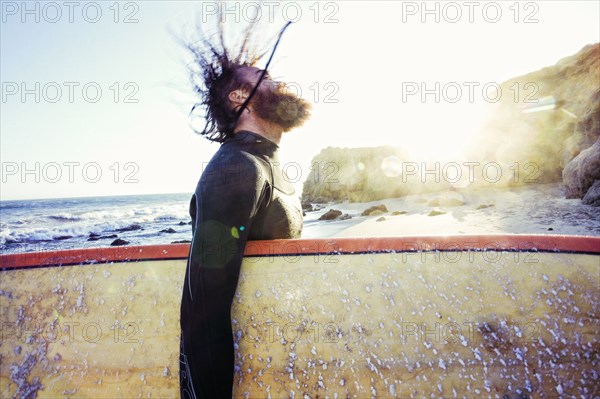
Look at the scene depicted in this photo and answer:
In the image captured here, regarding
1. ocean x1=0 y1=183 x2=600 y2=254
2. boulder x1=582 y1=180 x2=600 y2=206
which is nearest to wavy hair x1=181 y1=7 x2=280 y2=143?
ocean x1=0 y1=183 x2=600 y2=254

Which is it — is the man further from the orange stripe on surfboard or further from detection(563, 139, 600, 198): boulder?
detection(563, 139, 600, 198): boulder

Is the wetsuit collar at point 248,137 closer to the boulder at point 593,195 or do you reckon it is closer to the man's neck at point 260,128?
the man's neck at point 260,128

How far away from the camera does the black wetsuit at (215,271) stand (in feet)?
3.41

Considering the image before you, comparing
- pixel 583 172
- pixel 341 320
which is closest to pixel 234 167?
pixel 341 320

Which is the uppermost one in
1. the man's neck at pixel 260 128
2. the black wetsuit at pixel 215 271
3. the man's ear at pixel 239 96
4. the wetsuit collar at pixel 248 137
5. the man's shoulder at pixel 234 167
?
the man's ear at pixel 239 96

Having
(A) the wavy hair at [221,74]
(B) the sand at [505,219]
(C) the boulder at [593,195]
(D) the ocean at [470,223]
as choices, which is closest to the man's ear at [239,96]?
(A) the wavy hair at [221,74]

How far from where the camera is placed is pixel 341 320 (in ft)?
4.54

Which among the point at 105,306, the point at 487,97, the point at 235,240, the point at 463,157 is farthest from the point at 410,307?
the point at 487,97

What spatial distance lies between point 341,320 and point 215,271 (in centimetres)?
65

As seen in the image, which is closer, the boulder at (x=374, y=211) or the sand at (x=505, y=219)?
the sand at (x=505, y=219)

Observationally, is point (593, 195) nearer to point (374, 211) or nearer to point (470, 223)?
point (470, 223)

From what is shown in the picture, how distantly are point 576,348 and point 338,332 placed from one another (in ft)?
3.14

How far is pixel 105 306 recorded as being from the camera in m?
1.53

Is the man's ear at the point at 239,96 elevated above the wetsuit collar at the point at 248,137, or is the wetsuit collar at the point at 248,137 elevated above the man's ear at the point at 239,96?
the man's ear at the point at 239,96
